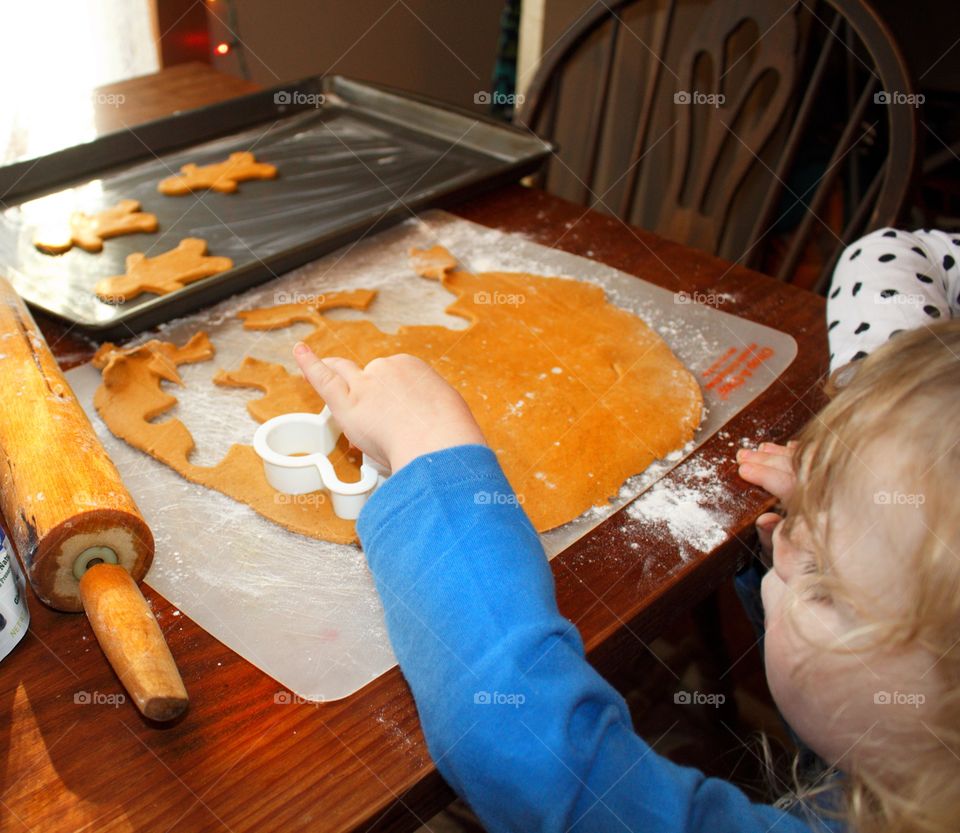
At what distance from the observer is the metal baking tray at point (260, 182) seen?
1.20m

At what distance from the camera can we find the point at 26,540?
0.67 metres

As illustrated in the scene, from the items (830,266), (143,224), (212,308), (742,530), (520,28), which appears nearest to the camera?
(742,530)

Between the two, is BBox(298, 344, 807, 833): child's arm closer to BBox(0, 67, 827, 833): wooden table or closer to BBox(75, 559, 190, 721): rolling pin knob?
BBox(0, 67, 827, 833): wooden table

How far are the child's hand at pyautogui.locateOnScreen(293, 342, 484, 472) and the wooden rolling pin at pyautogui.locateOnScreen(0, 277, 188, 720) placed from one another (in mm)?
202

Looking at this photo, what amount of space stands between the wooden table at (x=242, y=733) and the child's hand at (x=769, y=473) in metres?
0.02

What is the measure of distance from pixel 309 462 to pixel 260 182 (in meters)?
0.78

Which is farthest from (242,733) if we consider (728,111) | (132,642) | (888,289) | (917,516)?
(728,111)

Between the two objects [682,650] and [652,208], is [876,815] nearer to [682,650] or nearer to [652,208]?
[682,650]

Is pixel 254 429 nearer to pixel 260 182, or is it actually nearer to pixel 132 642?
pixel 132 642

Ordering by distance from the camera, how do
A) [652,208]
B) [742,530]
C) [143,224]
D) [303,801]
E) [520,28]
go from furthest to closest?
[520,28] → [652,208] → [143,224] → [742,530] → [303,801]

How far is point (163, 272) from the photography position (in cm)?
121

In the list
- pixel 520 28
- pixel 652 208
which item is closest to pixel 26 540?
pixel 652 208

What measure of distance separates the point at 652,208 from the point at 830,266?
3.34 ft

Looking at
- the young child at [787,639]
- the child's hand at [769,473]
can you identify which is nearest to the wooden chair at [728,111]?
the child's hand at [769,473]
